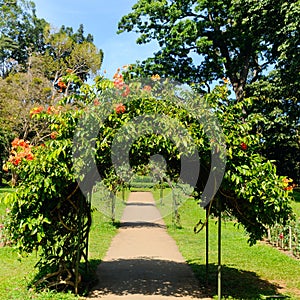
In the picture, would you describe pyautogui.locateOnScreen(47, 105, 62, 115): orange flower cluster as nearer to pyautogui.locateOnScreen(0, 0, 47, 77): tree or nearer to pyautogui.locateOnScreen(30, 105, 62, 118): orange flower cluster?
pyautogui.locateOnScreen(30, 105, 62, 118): orange flower cluster

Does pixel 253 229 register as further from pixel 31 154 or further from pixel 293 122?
pixel 293 122

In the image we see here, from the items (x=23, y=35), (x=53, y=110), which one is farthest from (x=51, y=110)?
(x=23, y=35)

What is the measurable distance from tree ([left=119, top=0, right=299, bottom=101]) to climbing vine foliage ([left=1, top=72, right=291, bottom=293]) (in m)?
14.5

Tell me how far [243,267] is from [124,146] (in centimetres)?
498

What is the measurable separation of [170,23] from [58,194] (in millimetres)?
17376

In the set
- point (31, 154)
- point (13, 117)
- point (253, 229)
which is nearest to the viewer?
point (31, 154)

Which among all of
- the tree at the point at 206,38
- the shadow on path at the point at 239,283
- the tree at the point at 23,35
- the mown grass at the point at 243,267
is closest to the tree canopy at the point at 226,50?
the tree at the point at 206,38

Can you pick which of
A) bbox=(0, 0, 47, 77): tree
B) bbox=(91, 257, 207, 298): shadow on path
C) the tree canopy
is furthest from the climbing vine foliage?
bbox=(0, 0, 47, 77): tree

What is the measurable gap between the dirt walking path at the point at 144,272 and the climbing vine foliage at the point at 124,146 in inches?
57.7

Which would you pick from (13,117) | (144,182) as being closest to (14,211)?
(13,117)

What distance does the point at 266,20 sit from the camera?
19.2m

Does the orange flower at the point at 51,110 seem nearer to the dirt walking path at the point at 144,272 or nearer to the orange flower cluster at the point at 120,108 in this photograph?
the orange flower cluster at the point at 120,108

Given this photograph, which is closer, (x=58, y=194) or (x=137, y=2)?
(x=58, y=194)

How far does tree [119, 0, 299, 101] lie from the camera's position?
68.7ft
